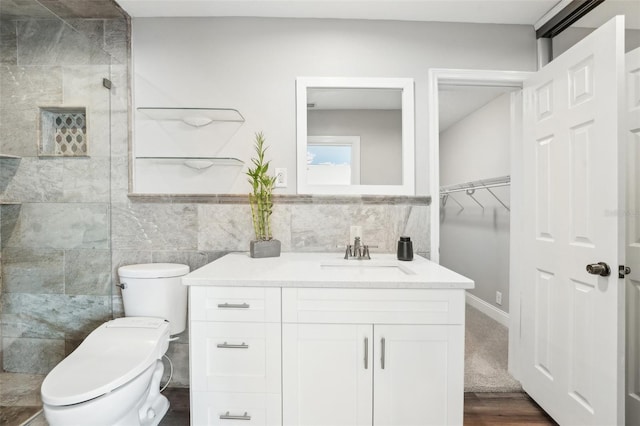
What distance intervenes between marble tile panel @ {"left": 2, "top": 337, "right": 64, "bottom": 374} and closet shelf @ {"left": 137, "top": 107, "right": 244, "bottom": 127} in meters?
1.42

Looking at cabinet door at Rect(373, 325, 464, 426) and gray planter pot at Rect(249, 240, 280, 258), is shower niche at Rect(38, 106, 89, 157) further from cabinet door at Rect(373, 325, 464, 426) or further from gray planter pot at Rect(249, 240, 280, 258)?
cabinet door at Rect(373, 325, 464, 426)

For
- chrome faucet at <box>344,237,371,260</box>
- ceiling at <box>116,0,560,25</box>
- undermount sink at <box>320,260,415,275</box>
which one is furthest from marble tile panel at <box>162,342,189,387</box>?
ceiling at <box>116,0,560,25</box>

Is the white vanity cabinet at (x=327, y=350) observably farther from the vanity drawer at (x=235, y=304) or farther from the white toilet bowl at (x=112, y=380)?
the white toilet bowl at (x=112, y=380)

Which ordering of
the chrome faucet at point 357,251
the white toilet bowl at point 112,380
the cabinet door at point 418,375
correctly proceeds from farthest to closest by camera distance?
the chrome faucet at point 357,251
the cabinet door at point 418,375
the white toilet bowl at point 112,380

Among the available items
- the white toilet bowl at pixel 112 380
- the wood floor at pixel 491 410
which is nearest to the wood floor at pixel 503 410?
the wood floor at pixel 491 410

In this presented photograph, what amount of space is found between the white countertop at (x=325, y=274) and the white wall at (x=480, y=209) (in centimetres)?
176

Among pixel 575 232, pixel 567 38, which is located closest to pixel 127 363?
pixel 575 232

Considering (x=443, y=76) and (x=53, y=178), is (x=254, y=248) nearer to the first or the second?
(x=53, y=178)

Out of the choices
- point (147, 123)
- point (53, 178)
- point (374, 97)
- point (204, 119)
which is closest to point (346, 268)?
point (374, 97)

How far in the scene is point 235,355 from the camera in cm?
127

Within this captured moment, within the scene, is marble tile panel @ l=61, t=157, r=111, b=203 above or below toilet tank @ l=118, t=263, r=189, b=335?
above

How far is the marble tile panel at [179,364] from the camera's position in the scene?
6.16ft

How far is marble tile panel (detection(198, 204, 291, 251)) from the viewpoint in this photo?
74.0 inches

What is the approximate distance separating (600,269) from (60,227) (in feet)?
9.00
